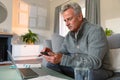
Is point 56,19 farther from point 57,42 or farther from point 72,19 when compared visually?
point 72,19

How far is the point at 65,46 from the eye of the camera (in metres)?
1.46

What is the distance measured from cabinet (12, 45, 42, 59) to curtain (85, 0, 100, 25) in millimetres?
2378

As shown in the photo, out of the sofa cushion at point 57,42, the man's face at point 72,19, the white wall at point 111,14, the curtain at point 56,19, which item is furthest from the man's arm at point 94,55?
the curtain at point 56,19

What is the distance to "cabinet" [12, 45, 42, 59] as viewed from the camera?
15.4ft

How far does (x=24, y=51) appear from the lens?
489 centimetres

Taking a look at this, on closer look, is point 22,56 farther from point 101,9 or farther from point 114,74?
point 114,74

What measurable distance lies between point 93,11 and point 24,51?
281 centimetres

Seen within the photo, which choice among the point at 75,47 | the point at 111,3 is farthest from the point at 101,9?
the point at 75,47

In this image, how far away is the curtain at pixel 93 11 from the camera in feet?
12.8

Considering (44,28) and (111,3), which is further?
(44,28)

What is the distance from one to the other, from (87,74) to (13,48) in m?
4.31

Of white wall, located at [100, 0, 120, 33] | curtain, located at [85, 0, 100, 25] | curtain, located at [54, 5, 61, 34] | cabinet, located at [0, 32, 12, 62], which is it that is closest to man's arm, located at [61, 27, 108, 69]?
white wall, located at [100, 0, 120, 33]

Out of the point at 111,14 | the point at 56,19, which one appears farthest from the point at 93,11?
the point at 56,19

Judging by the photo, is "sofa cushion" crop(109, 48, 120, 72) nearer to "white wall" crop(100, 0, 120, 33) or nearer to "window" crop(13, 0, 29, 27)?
"white wall" crop(100, 0, 120, 33)
